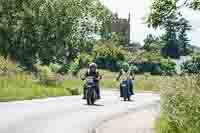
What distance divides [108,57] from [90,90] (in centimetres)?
5617

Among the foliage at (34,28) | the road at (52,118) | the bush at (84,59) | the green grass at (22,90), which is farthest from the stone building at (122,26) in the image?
the road at (52,118)

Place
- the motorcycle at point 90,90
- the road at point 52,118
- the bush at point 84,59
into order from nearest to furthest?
the road at point 52,118
the motorcycle at point 90,90
the bush at point 84,59

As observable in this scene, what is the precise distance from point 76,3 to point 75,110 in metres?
41.9

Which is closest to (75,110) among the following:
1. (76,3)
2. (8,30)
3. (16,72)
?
(16,72)

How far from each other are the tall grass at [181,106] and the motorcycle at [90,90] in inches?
471

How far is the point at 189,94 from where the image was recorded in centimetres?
1341

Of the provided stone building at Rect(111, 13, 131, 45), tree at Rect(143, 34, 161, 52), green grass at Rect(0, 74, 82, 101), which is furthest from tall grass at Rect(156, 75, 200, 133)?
stone building at Rect(111, 13, 131, 45)

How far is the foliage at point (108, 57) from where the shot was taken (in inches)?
3241

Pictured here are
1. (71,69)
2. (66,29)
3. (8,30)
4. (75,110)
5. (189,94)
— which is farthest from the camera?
(71,69)

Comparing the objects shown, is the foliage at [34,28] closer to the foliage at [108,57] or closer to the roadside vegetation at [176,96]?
the foliage at [108,57]

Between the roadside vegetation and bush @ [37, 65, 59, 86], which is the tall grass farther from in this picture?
bush @ [37, 65, 59, 86]

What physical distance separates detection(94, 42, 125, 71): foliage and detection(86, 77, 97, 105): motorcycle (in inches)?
2121

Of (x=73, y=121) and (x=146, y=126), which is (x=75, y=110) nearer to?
(x=73, y=121)

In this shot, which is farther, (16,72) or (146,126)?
(16,72)
